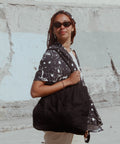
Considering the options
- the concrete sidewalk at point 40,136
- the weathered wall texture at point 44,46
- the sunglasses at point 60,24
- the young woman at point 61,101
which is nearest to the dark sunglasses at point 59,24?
the sunglasses at point 60,24

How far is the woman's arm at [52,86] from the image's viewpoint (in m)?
2.24

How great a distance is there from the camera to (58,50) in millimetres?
2312

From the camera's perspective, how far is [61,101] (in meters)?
2.25

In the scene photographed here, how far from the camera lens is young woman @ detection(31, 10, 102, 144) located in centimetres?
223

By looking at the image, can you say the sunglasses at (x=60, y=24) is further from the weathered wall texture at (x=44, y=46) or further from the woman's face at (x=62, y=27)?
the weathered wall texture at (x=44, y=46)

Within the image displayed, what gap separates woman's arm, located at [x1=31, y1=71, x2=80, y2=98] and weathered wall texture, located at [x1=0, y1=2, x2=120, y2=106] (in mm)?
4182

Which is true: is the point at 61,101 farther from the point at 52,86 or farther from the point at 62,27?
the point at 62,27

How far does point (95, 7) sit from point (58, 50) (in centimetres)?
619

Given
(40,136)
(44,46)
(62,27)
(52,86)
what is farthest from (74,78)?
(44,46)

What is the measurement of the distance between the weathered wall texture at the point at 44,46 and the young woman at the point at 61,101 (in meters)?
4.18

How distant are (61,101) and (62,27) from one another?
0.49 meters

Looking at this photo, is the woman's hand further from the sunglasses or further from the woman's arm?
the sunglasses

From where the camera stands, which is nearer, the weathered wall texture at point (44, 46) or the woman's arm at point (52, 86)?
the woman's arm at point (52, 86)

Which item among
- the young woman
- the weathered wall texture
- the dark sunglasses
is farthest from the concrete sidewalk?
the dark sunglasses
